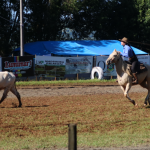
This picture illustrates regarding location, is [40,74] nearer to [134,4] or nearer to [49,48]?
[49,48]

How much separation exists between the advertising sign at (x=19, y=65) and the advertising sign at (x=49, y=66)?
454 millimetres

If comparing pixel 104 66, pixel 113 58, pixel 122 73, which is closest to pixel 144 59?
pixel 104 66

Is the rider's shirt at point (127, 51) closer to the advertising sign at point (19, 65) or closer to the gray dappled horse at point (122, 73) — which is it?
the gray dappled horse at point (122, 73)

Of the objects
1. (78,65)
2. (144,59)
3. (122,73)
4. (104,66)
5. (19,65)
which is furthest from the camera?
(144,59)

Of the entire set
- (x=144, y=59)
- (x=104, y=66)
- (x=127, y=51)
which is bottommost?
(x=104, y=66)

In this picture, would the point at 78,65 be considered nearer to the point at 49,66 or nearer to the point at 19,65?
the point at 49,66

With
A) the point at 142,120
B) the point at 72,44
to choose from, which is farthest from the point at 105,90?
the point at 72,44

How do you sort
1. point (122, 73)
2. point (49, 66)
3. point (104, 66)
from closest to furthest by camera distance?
point (122, 73)
point (49, 66)
point (104, 66)

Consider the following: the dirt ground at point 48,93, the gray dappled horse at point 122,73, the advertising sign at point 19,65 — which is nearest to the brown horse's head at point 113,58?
the gray dappled horse at point 122,73

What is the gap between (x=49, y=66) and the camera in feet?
68.0

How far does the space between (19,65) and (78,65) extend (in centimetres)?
488

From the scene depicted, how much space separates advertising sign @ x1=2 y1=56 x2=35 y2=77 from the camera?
1905 cm

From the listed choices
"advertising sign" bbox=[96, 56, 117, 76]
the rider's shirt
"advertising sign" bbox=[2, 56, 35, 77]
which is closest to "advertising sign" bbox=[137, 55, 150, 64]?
"advertising sign" bbox=[96, 56, 117, 76]

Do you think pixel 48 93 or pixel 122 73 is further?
pixel 48 93
